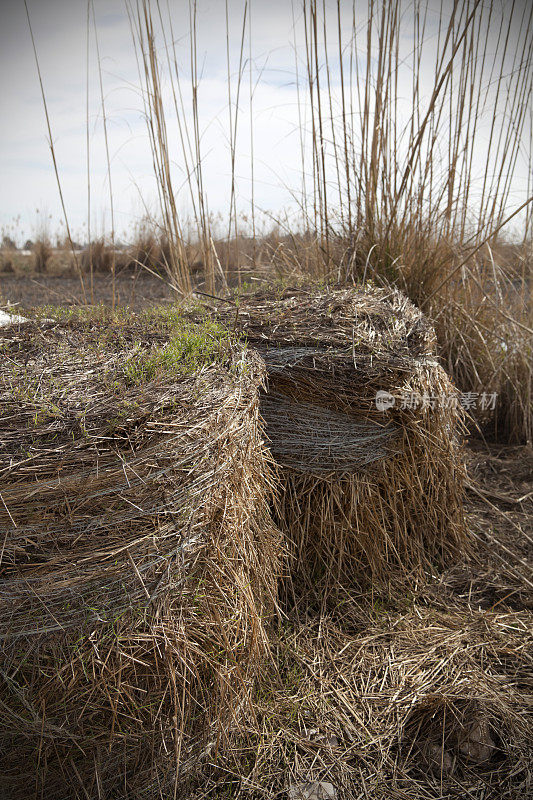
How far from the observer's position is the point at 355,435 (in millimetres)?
1477

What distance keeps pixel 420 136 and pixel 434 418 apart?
111 cm

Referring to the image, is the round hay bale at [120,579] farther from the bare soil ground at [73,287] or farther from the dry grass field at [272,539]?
the bare soil ground at [73,287]

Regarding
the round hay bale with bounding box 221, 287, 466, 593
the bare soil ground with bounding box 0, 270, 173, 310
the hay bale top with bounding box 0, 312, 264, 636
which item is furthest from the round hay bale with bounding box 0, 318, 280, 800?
the bare soil ground with bounding box 0, 270, 173, 310

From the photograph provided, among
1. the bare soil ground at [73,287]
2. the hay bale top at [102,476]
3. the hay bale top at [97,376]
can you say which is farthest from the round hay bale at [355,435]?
the bare soil ground at [73,287]

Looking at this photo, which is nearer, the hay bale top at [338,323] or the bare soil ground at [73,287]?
the hay bale top at [338,323]

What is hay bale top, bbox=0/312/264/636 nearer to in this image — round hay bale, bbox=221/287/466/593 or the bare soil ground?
round hay bale, bbox=221/287/466/593

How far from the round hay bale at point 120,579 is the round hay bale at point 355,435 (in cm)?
33

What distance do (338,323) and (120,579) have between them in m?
0.95

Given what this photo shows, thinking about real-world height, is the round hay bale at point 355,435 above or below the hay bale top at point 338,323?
below

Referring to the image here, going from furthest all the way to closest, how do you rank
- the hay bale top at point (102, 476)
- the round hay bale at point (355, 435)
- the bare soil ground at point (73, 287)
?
the bare soil ground at point (73, 287)
the round hay bale at point (355, 435)
the hay bale top at point (102, 476)

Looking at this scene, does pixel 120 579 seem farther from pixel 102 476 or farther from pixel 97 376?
pixel 97 376

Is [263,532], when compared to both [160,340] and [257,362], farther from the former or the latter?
[160,340]

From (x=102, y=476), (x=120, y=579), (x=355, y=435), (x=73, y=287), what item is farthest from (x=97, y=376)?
(x=73, y=287)

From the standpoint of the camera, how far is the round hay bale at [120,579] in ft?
2.94
